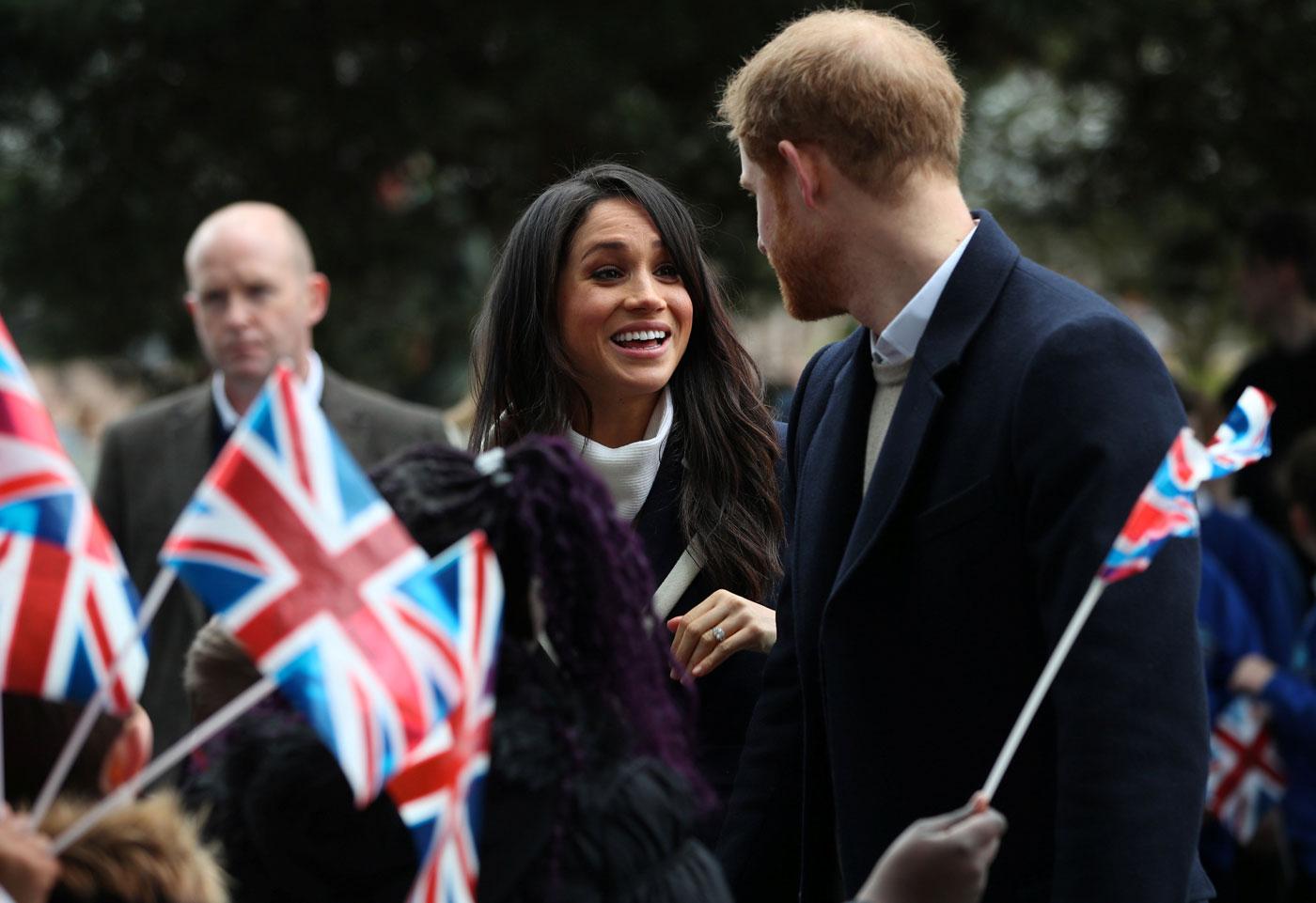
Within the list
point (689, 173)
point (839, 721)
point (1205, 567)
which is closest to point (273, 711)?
point (839, 721)

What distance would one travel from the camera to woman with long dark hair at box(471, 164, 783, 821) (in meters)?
3.57

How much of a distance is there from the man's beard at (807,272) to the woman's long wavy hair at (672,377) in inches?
25.4

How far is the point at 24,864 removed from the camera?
212cm

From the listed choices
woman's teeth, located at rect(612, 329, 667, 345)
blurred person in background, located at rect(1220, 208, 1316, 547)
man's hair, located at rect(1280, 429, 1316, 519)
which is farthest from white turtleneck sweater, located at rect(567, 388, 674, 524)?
blurred person in background, located at rect(1220, 208, 1316, 547)

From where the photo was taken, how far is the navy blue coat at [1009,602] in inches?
101

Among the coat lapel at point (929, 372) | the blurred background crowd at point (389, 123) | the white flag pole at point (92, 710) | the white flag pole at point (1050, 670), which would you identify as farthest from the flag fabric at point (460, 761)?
the blurred background crowd at point (389, 123)

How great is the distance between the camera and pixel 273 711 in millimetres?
2412

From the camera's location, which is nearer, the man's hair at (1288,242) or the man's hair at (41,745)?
the man's hair at (41,745)

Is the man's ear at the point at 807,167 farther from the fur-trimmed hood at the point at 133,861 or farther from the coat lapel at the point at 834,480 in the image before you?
the fur-trimmed hood at the point at 133,861

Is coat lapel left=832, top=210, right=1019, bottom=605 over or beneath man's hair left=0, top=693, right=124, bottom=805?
over

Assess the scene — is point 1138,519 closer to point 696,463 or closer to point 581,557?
point 581,557

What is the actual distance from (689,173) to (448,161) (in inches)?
36.2

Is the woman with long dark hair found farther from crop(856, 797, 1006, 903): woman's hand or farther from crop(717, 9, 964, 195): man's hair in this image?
crop(856, 797, 1006, 903): woman's hand

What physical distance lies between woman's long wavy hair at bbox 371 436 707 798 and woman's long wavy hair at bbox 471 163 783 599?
119 centimetres
